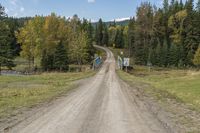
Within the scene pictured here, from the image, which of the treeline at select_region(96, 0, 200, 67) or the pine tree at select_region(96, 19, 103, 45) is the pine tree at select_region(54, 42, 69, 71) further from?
the pine tree at select_region(96, 19, 103, 45)

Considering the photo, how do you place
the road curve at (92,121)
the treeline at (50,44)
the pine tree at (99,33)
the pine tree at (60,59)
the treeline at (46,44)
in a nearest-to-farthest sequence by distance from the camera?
the road curve at (92,121), the treeline at (46,44), the pine tree at (60,59), the treeline at (50,44), the pine tree at (99,33)

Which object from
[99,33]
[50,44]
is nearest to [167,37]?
[50,44]

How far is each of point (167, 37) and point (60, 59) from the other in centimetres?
4963

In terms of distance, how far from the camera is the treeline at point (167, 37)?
10006 centimetres

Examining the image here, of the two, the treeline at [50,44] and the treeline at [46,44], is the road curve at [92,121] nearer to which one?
the treeline at [46,44]

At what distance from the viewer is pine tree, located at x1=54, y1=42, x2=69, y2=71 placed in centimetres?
7919

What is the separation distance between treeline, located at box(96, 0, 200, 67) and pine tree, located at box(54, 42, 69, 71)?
29790 millimetres

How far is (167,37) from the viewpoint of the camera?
11800 centimetres

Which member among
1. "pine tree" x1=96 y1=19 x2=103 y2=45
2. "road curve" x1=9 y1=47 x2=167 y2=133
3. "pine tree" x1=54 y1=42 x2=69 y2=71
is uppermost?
"pine tree" x1=96 y1=19 x2=103 y2=45

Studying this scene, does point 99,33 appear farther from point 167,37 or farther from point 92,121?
point 92,121

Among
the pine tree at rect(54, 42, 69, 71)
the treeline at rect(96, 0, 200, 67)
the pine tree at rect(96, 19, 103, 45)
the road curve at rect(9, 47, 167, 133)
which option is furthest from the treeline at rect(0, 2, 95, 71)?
the pine tree at rect(96, 19, 103, 45)

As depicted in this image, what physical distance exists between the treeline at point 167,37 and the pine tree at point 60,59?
1173 inches

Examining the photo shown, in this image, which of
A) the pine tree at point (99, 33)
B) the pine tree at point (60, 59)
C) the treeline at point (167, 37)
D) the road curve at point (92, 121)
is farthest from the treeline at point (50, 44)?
the pine tree at point (99, 33)

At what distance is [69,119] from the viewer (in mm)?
15070
